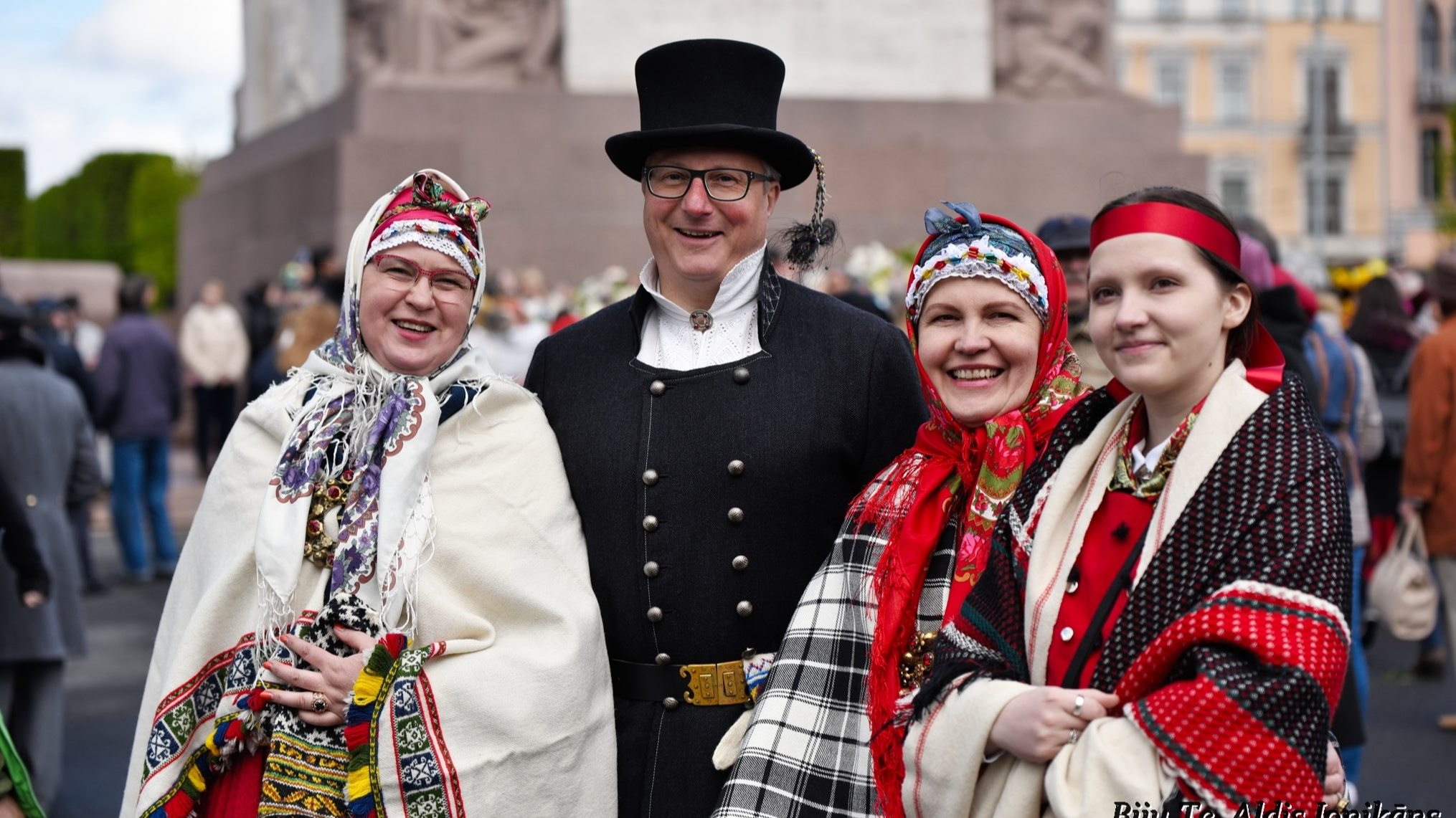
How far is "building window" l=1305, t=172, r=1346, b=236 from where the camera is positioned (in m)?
54.6

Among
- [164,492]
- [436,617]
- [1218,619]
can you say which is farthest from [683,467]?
[164,492]

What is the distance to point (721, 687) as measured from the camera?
3230 millimetres

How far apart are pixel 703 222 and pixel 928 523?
2.85 ft

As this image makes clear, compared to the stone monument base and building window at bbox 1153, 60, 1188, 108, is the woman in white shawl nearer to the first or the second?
the stone monument base

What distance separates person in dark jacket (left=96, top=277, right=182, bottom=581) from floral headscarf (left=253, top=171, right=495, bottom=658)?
7777mm

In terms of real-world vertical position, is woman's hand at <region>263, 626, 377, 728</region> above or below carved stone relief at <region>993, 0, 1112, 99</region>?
below

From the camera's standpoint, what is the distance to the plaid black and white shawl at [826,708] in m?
2.87

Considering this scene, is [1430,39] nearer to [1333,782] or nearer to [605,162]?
[605,162]

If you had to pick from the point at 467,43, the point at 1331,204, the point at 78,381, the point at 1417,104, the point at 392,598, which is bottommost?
the point at 392,598

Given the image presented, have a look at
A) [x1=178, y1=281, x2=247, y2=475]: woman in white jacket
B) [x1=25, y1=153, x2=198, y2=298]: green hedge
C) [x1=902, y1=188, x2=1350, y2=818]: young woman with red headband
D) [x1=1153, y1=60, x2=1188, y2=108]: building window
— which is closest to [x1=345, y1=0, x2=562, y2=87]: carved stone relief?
[x1=178, y1=281, x2=247, y2=475]: woman in white jacket

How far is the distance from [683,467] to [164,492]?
857 cm

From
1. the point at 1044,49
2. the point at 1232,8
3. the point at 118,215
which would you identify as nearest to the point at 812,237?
the point at 1044,49

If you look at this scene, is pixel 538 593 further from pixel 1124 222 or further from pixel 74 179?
pixel 74 179

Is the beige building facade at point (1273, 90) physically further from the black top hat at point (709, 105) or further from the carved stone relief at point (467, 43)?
the black top hat at point (709, 105)
